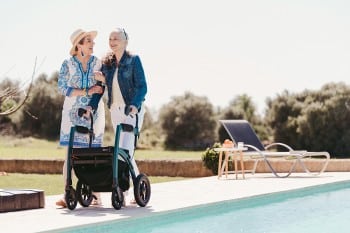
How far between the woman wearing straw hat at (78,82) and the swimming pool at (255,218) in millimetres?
1215

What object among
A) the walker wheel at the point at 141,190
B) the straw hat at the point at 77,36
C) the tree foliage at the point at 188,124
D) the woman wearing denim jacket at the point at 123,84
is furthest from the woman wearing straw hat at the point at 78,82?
the tree foliage at the point at 188,124

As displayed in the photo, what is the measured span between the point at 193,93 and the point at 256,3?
23.2 meters

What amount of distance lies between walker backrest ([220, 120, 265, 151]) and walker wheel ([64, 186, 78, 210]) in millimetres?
5965

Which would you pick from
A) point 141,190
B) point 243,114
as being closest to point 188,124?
point 243,114

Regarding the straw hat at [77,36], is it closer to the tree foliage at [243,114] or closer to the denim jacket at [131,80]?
the denim jacket at [131,80]

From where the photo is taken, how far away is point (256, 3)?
55.1 feet

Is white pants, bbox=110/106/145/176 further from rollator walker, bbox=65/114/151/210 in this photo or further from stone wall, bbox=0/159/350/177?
stone wall, bbox=0/159/350/177

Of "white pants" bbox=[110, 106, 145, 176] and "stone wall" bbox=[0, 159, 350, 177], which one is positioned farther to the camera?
"stone wall" bbox=[0, 159, 350, 177]

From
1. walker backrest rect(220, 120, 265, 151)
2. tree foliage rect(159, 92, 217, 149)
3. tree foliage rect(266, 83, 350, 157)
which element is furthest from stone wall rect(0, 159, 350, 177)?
tree foliage rect(159, 92, 217, 149)

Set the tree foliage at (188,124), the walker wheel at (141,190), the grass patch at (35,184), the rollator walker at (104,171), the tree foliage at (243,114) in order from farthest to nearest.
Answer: the tree foliage at (188,124), the tree foliage at (243,114), the grass patch at (35,184), the walker wheel at (141,190), the rollator walker at (104,171)

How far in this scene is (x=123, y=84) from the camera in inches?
238

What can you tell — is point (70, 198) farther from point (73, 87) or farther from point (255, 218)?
point (255, 218)

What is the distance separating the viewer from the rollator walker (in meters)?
5.61

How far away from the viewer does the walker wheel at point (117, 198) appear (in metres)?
5.65
